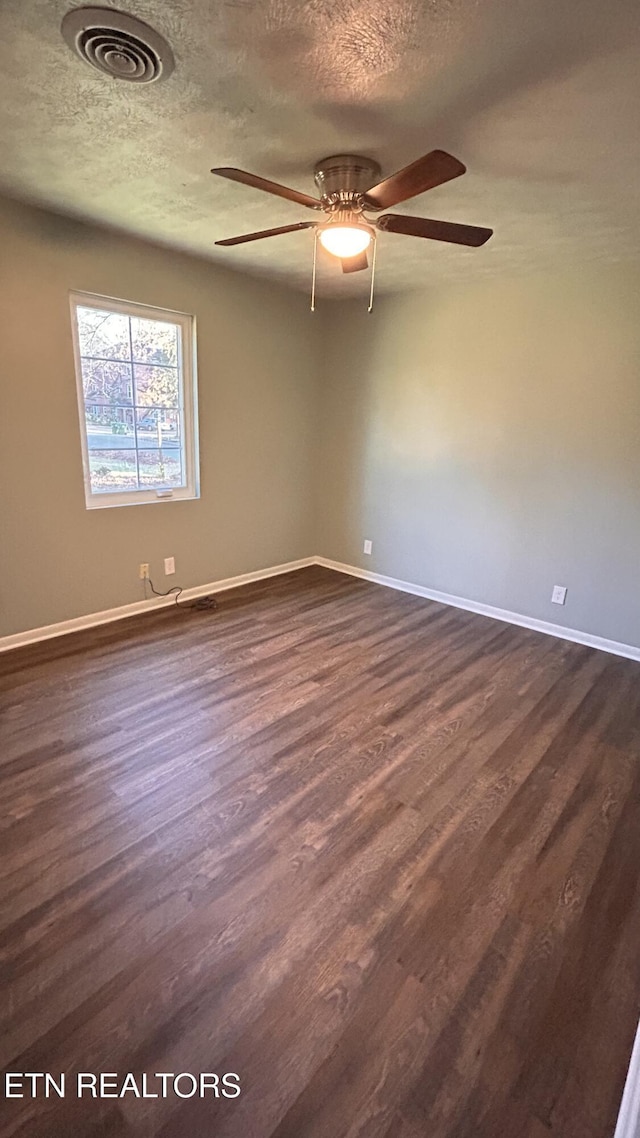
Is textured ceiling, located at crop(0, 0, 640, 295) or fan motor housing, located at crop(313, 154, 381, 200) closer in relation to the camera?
textured ceiling, located at crop(0, 0, 640, 295)

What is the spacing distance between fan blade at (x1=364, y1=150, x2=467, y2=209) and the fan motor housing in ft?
0.58

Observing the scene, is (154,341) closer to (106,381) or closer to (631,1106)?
(106,381)

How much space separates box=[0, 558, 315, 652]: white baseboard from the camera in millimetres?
3111

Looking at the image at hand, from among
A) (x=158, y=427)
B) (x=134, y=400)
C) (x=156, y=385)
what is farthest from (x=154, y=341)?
(x=158, y=427)

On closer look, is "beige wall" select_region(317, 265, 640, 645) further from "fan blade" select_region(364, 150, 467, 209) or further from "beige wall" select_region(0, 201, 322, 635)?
"fan blade" select_region(364, 150, 467, 209)

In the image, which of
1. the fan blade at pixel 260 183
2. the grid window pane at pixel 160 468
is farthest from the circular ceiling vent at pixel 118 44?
the grid window pane at pixel 160 468

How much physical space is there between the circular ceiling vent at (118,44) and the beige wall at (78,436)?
1.50 metres

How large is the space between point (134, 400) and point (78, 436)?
0.48 meters

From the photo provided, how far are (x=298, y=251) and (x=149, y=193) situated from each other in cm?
99

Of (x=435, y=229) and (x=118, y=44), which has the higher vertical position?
(x=118, y=44)

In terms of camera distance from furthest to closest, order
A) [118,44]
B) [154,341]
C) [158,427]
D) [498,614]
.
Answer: [498,614]
[158,427]
[154,341]
[118,44]

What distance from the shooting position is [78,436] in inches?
123

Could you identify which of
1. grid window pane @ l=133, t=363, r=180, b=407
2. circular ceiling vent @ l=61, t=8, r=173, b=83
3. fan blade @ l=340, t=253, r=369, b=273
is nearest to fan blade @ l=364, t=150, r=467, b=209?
fan blade @ l=340, t=253, r=369, b=273

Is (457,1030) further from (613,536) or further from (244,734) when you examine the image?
(613,536)
